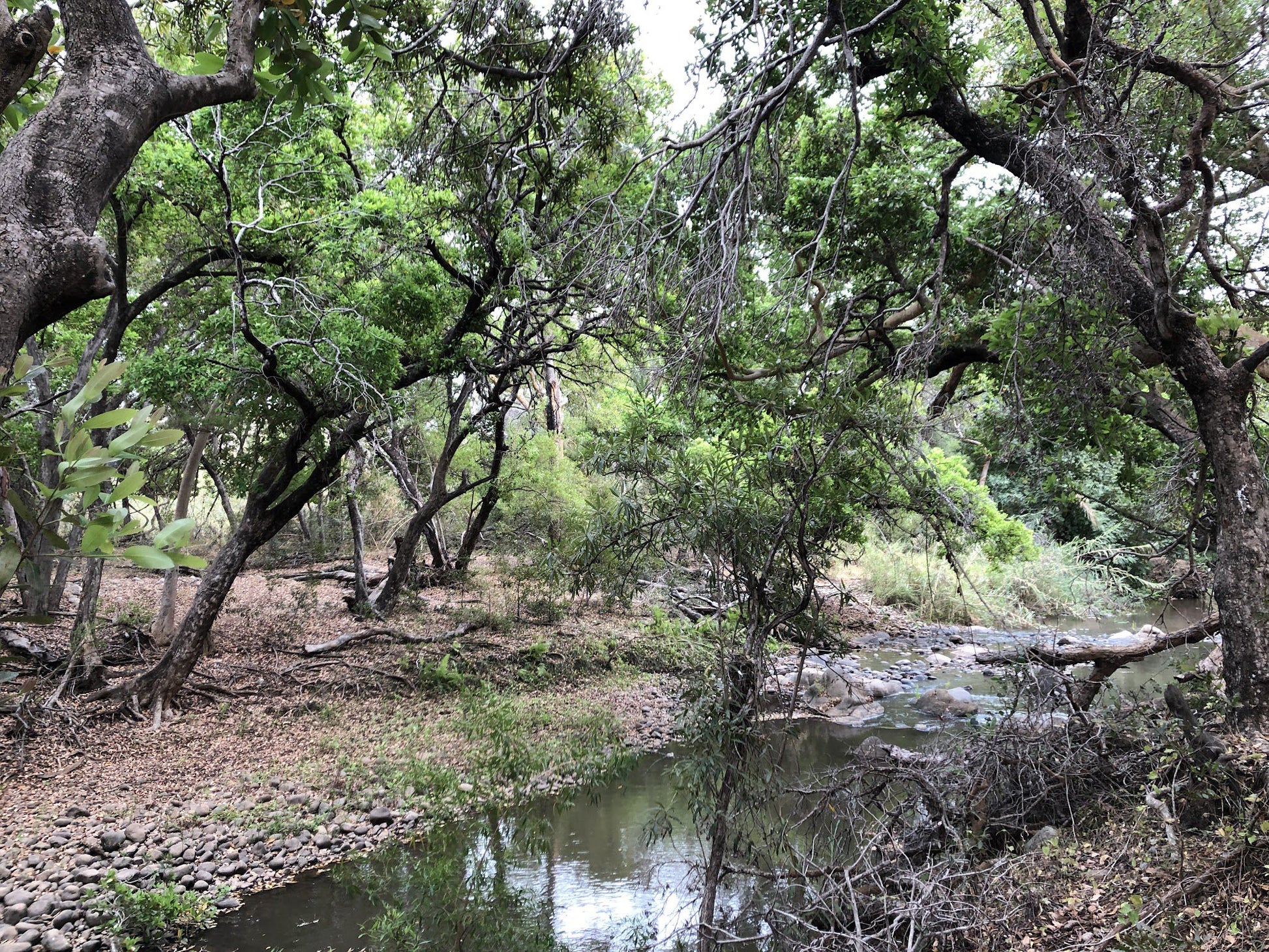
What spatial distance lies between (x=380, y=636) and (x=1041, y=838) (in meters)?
8.46

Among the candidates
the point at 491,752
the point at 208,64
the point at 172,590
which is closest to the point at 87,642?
the point at 172,590

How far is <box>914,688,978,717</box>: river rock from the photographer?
9219 millimetres

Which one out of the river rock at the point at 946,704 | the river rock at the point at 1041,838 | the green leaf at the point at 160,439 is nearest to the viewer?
the green leaf at the point at 160,439

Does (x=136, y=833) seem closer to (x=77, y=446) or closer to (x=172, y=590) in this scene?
(x=172, y=590)

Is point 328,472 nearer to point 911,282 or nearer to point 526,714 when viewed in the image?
point 526,714

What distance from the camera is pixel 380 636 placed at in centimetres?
1021

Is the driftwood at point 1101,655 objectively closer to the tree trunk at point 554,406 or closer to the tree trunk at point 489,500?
the tree trunk at point 489,500

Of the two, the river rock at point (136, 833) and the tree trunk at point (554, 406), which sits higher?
the tree trunk at point (554, 406)

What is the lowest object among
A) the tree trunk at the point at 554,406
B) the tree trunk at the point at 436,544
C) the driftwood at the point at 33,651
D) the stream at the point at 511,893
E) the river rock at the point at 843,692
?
the stream at the point at 511,893

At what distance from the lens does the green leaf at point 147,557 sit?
35.1 inches

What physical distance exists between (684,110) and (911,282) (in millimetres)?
4707

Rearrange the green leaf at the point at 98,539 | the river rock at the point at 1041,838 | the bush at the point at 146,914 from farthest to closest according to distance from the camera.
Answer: the bush at the point at 146,914 < the river rock at the point at 1041,838 < the green leaf at the point at 98,539

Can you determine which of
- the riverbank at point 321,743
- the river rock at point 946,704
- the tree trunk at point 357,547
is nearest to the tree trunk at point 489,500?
the riverbank at point 321,743

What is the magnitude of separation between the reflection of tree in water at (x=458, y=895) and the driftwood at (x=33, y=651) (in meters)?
4.22
